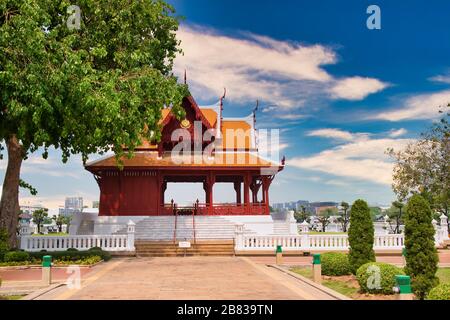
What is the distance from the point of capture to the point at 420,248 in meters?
11.2

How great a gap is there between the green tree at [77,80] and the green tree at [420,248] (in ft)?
38.4

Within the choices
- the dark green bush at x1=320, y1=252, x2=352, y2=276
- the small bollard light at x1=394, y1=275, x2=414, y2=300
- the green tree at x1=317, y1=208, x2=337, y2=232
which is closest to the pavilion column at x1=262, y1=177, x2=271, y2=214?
the dark green bush at x1=320, y1=252, x2=352, y2=276

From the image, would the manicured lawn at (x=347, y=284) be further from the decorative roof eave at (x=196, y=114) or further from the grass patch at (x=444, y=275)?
the decorative roof eave at (x=196, y=114)

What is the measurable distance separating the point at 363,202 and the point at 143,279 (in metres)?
8.10

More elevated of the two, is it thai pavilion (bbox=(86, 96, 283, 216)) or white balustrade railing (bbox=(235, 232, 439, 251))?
thai pavilion (bbox=(86, 96, 283, 216))

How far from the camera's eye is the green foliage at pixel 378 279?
11.5 m

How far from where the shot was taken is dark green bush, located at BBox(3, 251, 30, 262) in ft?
63.8

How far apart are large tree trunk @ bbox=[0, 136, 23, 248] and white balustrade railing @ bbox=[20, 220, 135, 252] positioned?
1.38m

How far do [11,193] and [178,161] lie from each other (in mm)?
13164

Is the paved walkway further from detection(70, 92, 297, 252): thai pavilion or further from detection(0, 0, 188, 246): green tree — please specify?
detection(70, 92, 297, 252): thai pavilion

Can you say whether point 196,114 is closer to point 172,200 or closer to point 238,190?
point 172,200

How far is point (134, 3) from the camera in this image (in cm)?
2150

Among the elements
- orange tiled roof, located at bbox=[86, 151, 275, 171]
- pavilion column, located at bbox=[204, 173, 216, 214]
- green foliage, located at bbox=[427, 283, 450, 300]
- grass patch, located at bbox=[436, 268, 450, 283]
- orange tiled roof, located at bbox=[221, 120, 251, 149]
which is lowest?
grass patch, located at bbox=[436, 268, 450, 283]

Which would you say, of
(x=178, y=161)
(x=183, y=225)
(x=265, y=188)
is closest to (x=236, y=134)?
(x=265, y=188)
